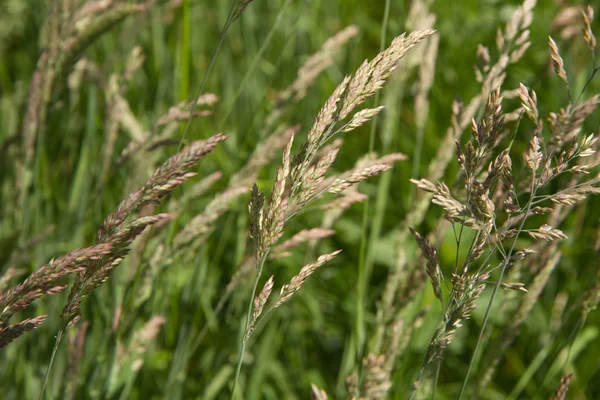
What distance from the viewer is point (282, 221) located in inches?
38.8

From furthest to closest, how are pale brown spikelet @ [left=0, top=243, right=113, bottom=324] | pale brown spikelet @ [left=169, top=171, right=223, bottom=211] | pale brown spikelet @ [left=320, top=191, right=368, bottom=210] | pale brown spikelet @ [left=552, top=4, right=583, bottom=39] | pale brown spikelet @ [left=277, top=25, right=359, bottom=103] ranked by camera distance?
pale brown spikelet @ [left=552, top=4, right=583, bottom=39] → pale brown spikelet @ [left=277, top=25, right=359, bottom=103] → pale brown spikelet @ [left=169, top=171, right=223, bottom=211] → pale brown spikelet @ [left=320, top=191, right=368, bottom=210] → pale brown spikelet @ [left=0, top=243, right=113, bottom=324]

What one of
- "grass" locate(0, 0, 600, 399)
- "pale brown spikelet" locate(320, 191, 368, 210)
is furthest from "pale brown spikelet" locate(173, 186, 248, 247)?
"pale brown spikelet" locate(320, 191, 368, 210)

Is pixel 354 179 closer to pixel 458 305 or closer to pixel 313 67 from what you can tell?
pixel 458 305

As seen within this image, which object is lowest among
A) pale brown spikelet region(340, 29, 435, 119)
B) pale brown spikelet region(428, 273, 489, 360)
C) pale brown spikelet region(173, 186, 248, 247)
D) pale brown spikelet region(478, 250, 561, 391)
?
pale brown spikelet region(478, 250, 561, 391)

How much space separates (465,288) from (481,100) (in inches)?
25.7

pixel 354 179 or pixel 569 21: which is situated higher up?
pixel 354 179

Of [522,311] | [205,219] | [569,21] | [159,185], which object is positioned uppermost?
[159,185]

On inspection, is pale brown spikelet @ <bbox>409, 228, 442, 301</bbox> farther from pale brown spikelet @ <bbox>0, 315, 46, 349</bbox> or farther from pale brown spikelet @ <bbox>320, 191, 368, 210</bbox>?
pale brown spikelet @ <bbox>0, 315, 46, 349</bbox>

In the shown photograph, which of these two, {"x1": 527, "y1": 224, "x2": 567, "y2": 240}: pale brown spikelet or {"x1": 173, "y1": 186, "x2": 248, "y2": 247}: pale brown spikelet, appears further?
{"x1": 173, "y1": 186, "x2": 248, "y2": 247}: pale brown spikelet

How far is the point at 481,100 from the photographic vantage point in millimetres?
1533

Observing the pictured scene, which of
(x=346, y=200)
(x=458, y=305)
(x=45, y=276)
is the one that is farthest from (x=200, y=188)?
(x=458, y=305)

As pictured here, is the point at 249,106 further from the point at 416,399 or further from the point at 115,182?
the point at 416,399

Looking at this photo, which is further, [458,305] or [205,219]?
[205,219]

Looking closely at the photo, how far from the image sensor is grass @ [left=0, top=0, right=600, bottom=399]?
1.04m
